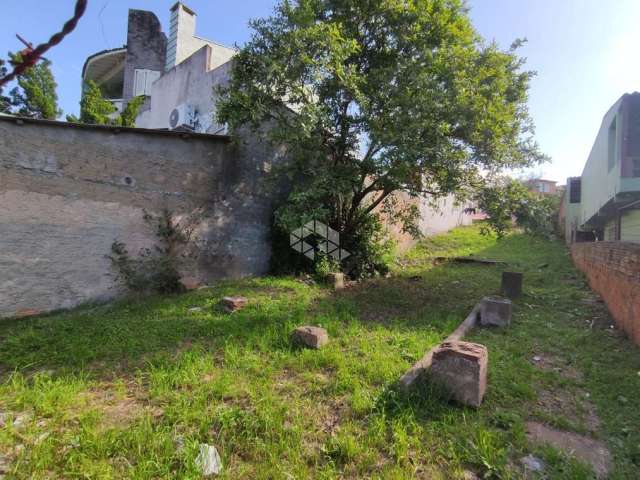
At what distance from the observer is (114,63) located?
14.4m

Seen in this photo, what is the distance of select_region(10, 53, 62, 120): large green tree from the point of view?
33.5ft

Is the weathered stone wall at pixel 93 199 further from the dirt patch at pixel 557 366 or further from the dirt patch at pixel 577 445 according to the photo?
the dirt patch at pixel 577 445

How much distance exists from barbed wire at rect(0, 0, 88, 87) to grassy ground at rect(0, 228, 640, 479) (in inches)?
82.6

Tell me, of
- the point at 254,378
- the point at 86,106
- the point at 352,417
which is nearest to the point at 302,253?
the point at 254,378

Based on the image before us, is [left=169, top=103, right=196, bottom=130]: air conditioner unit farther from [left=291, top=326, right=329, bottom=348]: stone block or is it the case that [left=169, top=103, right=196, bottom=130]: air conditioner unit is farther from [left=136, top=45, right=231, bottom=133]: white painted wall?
[left=291, top=326, right=329, bottom=348]: stone block

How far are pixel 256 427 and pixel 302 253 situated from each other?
5032mm

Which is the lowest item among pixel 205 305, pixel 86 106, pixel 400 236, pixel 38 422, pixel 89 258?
pixel 38 422

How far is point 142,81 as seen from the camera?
1167 centimetres

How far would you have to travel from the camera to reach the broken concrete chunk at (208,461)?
1.94 m

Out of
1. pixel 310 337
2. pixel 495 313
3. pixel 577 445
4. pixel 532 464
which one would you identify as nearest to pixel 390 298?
pixel 495 313

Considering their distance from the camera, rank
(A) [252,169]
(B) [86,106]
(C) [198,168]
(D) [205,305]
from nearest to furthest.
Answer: (D) [205,305], (C) [198,168], (A) [252,169], (B) [86,106]

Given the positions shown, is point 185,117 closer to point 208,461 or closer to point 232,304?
point 232,304

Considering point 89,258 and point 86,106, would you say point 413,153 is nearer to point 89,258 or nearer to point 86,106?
point 89,258

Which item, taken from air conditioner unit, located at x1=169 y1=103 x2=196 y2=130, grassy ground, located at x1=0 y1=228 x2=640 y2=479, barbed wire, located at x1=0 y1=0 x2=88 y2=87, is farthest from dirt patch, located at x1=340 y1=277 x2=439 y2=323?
air conditioner unit, located at x1=169 y1=103 x2=196 y2=130
